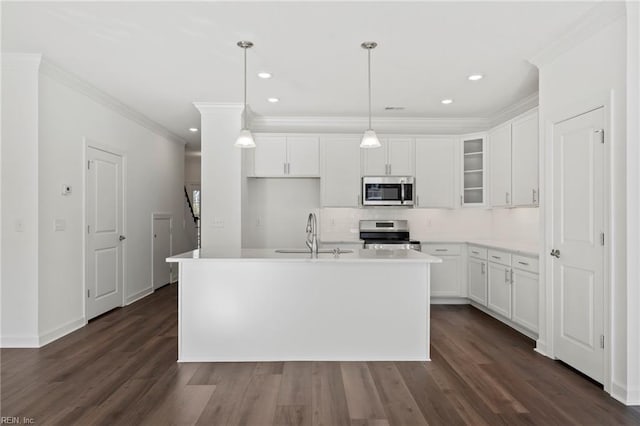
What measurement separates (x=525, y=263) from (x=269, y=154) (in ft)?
11.4

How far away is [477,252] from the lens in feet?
16.4

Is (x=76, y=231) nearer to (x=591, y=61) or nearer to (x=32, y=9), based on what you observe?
(x=32, y=9)

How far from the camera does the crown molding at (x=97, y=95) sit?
3.73m

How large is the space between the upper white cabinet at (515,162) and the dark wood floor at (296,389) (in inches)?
66.9

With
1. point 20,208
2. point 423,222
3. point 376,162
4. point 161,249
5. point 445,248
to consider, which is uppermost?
point 376,162

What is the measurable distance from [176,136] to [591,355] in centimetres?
655

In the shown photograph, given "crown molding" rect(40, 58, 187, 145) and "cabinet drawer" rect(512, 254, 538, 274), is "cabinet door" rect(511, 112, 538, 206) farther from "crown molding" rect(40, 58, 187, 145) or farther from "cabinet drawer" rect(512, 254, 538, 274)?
"crown molding" rect(40, 58, 187, 145)

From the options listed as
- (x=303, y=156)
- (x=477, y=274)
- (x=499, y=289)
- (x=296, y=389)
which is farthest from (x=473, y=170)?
(x=296, y=389)

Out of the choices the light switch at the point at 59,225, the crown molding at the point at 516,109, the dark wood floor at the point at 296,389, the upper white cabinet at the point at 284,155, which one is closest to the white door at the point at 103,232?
the light switch at the point at 59,225

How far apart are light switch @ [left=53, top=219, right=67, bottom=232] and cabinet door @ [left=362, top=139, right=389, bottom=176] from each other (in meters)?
3.65

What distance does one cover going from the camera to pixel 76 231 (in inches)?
163

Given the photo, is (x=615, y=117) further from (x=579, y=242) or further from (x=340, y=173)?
(x=340, y=173)

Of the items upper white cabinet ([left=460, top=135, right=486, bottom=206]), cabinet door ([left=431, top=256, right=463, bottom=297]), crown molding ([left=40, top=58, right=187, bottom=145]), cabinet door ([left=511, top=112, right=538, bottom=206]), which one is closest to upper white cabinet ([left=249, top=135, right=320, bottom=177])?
crown molding ([left=40, top=58, right=187, bottom=145])

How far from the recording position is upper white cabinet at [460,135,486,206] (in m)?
5.38
